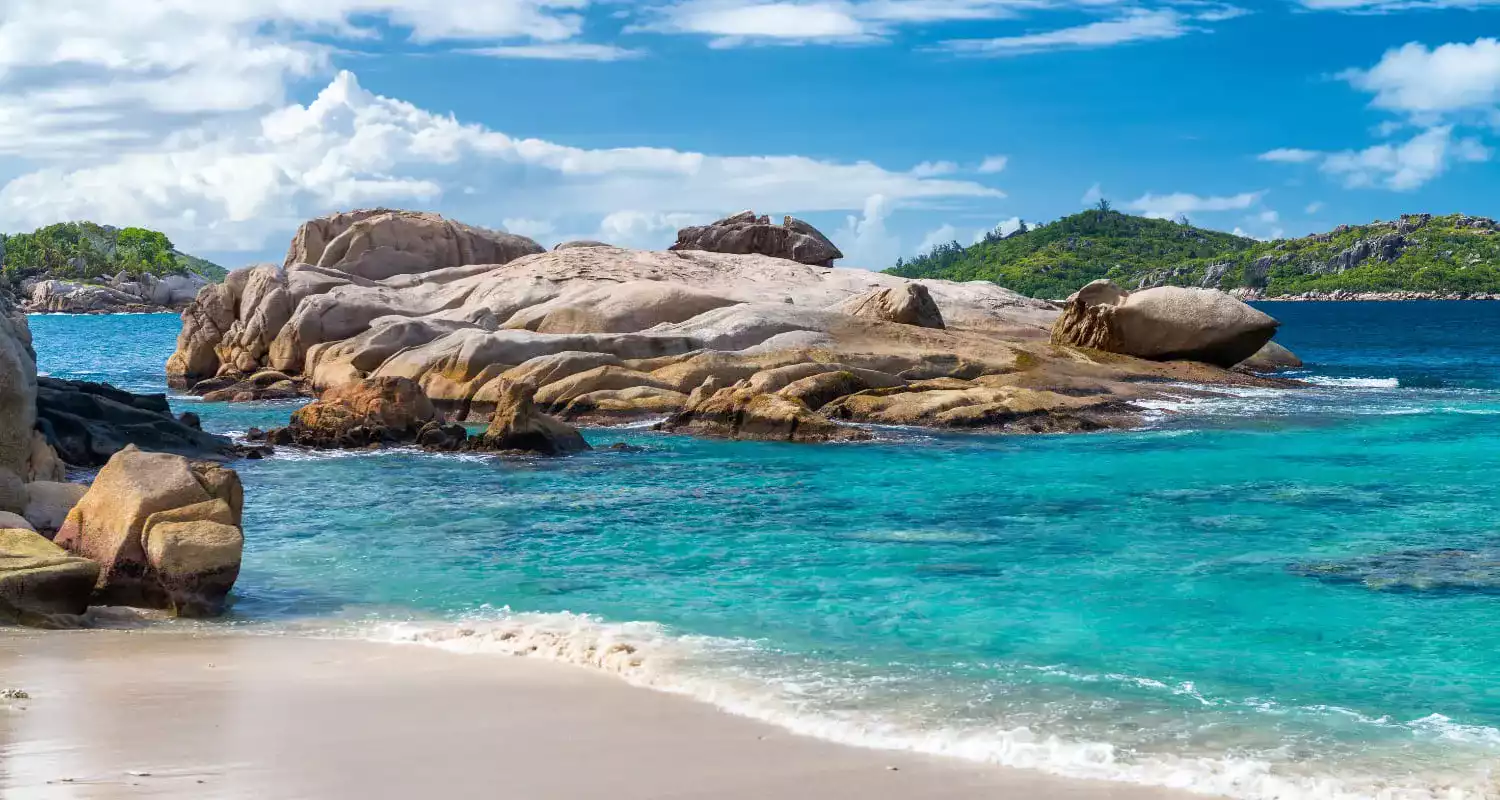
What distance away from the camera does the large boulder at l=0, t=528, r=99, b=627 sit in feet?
38.8

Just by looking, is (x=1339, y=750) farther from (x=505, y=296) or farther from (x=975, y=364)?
(x=505, y=296)

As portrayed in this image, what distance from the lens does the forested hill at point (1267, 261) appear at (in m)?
172

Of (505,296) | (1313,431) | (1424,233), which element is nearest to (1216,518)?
(1313,431)

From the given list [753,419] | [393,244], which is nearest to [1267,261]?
[393,244]

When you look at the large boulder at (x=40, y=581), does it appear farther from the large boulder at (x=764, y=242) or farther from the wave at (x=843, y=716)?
the large boulder at (x=764, y=242)

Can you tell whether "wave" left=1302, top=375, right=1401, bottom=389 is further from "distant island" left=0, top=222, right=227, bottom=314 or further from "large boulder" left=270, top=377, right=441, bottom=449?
"distant island" left=0, top=222, right=227, bottom=314

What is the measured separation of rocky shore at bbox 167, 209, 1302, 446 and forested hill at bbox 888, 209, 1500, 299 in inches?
4597

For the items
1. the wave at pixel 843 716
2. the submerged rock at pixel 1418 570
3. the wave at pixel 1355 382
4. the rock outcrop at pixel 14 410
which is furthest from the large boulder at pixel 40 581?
A: the wave at pixel 1355 382

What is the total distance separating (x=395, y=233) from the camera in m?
50.8

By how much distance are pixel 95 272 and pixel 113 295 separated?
50.9ft

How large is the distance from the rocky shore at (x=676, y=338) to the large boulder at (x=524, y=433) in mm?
504

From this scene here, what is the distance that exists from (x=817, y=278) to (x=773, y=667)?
40.3 metres

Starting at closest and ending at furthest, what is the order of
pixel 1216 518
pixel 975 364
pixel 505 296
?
1. pixel 1216 518
2. pixel 975 364
3. pixel 505 296

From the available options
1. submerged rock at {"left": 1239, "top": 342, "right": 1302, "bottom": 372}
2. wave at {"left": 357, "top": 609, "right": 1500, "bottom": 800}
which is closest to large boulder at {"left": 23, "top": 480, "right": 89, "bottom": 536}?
wave at {"left": 357, "top": 609, "right": 1500, "bottom": 800}
